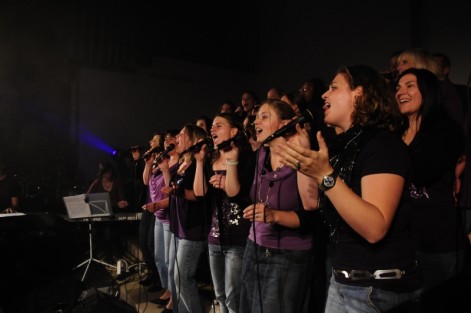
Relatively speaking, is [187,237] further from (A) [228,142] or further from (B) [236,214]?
(A) [228,142]

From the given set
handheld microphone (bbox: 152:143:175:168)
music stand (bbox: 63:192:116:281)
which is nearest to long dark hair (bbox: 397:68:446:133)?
handheld microphone (bbox: 152:143:175:168)

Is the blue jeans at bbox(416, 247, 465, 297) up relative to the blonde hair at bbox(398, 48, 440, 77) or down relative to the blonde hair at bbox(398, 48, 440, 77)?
down

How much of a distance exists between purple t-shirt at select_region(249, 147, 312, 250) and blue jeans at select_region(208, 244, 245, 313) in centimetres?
47

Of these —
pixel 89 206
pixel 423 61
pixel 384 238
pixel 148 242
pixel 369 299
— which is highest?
pixel 423 61

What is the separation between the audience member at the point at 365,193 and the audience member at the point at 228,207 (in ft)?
4.20

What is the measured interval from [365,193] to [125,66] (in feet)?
29.7

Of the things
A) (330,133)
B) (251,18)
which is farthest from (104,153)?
(330,133)

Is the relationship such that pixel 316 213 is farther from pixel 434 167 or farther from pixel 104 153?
pixel 104 153

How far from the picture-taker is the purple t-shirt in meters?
2.33

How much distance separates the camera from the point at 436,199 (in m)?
2.15

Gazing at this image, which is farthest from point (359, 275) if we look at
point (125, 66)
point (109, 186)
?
point (125, 66)

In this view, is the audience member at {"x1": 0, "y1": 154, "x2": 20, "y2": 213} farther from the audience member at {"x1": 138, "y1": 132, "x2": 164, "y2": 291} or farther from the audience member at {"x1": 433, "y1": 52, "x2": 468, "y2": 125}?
the audience member at {"x1": 433, "y1": 52, "x2": 468, "y2": 125}

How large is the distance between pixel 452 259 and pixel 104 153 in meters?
8.49

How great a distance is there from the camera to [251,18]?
10562mm
